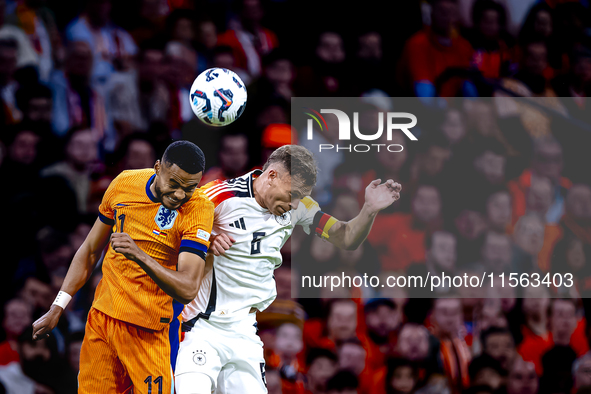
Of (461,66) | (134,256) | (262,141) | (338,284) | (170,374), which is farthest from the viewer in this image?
(461,66)

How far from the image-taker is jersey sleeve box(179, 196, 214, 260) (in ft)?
10.6

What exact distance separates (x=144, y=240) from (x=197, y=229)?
0.32m

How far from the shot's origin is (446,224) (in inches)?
211

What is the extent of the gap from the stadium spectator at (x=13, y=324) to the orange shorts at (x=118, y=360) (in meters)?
1.60

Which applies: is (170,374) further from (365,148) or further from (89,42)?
(89,42)

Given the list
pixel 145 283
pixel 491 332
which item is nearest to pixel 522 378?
pixel 491 332

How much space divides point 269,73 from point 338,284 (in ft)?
6.80

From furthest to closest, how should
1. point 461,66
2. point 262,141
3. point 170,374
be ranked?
1. point 461,66
2. point 262,141
3. point 170,374

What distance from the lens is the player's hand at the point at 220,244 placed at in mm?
3420

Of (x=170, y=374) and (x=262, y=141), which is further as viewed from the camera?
(x=262, y=141)

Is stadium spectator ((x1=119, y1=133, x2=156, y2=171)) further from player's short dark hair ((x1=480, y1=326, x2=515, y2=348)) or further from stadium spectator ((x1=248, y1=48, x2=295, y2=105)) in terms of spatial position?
player's short dark hair ((x1=480, y1=326, x2=515, y2=348))

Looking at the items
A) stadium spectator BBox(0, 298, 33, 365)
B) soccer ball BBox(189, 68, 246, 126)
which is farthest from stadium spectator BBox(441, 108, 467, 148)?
stadium spectator BBox(0, 298, 33, 365)

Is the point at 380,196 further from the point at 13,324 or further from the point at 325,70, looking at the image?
the point at 13,324

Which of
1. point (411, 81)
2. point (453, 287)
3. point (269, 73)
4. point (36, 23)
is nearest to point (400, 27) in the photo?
point (411, 81)
